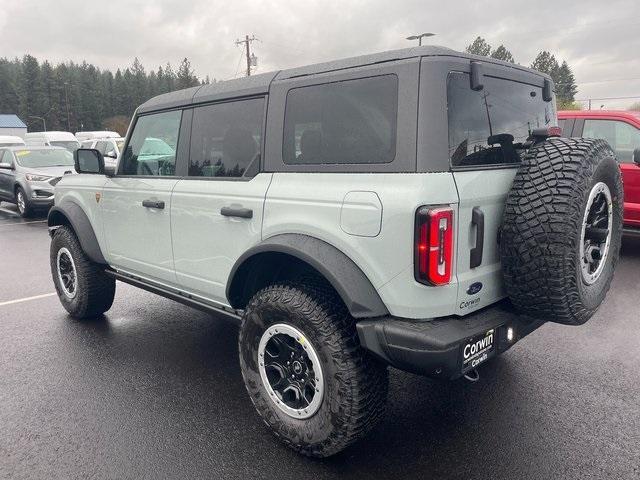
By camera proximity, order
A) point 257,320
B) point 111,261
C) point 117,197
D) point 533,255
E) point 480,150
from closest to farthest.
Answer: point 533,255
point 480,150
point 257,320
point 117,197
point 111,261

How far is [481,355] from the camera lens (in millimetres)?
2312

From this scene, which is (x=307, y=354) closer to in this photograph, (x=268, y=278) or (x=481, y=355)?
(x=268, y=278)

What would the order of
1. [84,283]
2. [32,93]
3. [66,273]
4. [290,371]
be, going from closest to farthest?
[290,371]
[84,283]
[66,273]
[32,93]

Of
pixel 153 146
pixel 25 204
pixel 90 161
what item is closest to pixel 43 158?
pixel 25 204

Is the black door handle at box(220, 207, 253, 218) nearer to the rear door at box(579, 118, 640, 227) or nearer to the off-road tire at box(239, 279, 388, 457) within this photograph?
the off-road tire at box(239, 279, 388, 457)

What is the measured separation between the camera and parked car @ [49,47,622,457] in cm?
219

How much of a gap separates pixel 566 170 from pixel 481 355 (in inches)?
37.0

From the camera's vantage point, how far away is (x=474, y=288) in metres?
2.34

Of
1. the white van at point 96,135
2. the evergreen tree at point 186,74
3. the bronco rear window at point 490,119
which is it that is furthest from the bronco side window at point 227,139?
the evergreen tree at point 186,74

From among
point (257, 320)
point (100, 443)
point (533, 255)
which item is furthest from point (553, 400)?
point (100, 443)

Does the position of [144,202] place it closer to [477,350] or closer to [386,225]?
[386,225]

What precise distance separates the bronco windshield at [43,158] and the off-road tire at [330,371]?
1253 cm

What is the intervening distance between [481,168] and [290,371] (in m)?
1.45

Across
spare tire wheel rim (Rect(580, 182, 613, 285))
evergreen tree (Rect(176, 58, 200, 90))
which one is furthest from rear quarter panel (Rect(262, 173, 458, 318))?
evergreen tree (Rect(176, 58, 200, 90))
